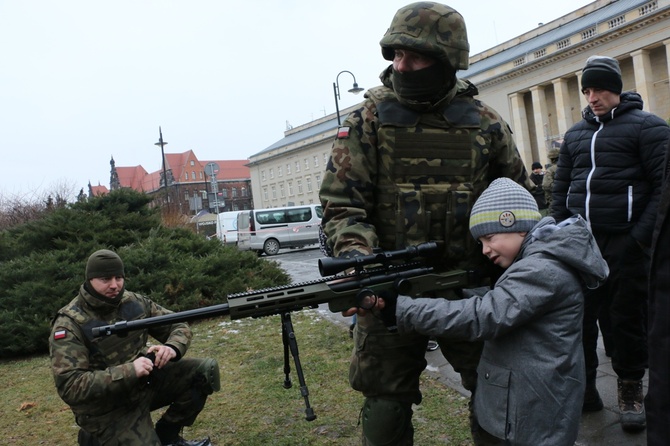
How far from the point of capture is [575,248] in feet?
7.02

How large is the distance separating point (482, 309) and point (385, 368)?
68 centimetres

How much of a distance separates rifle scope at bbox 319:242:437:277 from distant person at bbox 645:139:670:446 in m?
1.11

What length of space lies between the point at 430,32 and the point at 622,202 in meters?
1.75

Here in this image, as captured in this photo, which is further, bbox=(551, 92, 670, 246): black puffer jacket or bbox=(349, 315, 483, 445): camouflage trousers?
bbox=(551, 92, 670, 246): black puffer jacket

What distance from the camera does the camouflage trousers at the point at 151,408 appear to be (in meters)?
3.41

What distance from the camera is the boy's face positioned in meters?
2.32

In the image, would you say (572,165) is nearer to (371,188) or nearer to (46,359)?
(371,188)

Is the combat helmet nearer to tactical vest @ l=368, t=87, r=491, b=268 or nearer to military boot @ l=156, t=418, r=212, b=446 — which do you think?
tactical vest @ l=368, t=87, r=491, b=268

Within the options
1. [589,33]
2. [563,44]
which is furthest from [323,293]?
[563,44]

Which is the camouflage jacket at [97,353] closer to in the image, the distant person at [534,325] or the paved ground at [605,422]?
the distant person at [534,325]

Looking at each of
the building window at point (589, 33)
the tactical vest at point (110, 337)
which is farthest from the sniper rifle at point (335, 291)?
the building window at point (589, 33)

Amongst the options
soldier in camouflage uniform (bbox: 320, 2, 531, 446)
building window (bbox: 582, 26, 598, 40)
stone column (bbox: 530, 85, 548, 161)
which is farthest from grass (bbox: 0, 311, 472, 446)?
stone column (bbox: 530, 85, 548, 161)

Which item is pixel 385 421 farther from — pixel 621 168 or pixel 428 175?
pixel 621 168

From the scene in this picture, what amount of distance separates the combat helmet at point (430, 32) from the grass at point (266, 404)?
2411 millimetres
